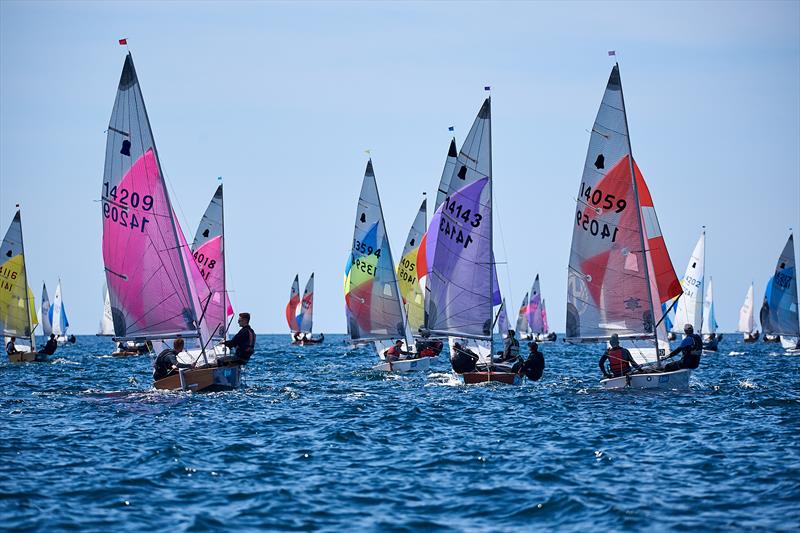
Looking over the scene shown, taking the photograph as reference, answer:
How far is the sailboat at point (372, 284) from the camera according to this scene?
4438 cm

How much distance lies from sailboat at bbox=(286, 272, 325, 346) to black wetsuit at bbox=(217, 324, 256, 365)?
69.3 metres

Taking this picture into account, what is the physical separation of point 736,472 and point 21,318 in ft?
145

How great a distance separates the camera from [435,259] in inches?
1314

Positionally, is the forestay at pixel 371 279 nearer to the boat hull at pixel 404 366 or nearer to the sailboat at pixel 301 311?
the boat hull at pixel 404 366

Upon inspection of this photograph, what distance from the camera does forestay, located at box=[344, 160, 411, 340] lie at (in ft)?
146

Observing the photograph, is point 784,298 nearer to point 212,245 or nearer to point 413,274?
point 413,274

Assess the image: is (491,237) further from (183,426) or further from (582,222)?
(183,426)

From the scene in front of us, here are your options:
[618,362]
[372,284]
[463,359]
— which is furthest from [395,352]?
[618,362]

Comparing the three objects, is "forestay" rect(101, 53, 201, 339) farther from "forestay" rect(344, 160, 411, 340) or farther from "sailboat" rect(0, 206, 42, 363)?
"sailboat" rect(0, 206, 42, 363)

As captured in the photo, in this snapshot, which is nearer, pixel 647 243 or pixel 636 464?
pixel 636 464

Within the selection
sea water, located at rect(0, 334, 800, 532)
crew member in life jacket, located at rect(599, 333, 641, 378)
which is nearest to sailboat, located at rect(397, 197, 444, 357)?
sea water, located at rect(0, 334, 800, 532)

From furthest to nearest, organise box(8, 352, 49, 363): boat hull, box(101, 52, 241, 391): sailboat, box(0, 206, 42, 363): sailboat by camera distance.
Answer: box(0, 206, 42, 363): sailboat
box(8, 352, 49, 363): boat hull
box(101, 52, 241, 391): sailboat

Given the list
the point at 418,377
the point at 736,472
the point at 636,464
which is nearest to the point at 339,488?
the point at 636,464

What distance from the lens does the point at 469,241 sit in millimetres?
32688
